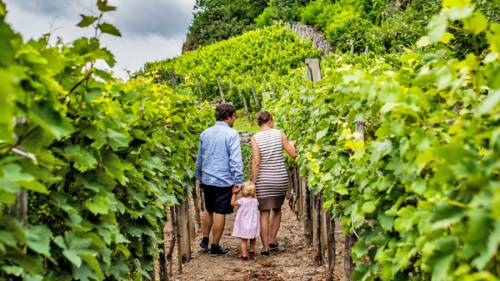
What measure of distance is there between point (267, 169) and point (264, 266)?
1.16 meters

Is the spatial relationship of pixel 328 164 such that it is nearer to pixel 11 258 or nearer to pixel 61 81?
pixel 61 81

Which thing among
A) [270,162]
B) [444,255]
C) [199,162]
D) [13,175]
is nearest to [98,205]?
[13,175]

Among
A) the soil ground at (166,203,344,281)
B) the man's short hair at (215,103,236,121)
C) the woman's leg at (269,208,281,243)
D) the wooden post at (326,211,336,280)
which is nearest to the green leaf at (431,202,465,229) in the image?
the wooden post at (326,211,336,280)

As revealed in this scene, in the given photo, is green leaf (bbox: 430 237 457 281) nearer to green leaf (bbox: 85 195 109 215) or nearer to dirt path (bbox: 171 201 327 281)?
green leaf (bbox: 85 195 109 215)

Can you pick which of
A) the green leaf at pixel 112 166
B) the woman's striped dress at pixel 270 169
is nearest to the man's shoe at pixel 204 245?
the woman's striped dress at pixel 270 169

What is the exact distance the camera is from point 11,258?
2.11 m

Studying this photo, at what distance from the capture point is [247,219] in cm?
783

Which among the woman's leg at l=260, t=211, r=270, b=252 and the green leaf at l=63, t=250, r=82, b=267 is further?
the woman's leg at l=260, t=211, r=270, b=252

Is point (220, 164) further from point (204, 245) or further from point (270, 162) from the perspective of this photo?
point (204, 245)

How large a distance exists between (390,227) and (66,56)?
1.68m

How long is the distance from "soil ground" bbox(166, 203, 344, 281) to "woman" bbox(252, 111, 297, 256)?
1.22 feet

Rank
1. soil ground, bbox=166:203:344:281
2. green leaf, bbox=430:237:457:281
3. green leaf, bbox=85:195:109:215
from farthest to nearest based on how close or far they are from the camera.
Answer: soil ground, bbox=166:203:344:281 < green leaf, bbox=85:195:109:215 < green leaf, bbox=430:237:457:281

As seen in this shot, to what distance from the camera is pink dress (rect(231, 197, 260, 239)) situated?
779 centimetres

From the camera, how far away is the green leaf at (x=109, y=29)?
2.62m
